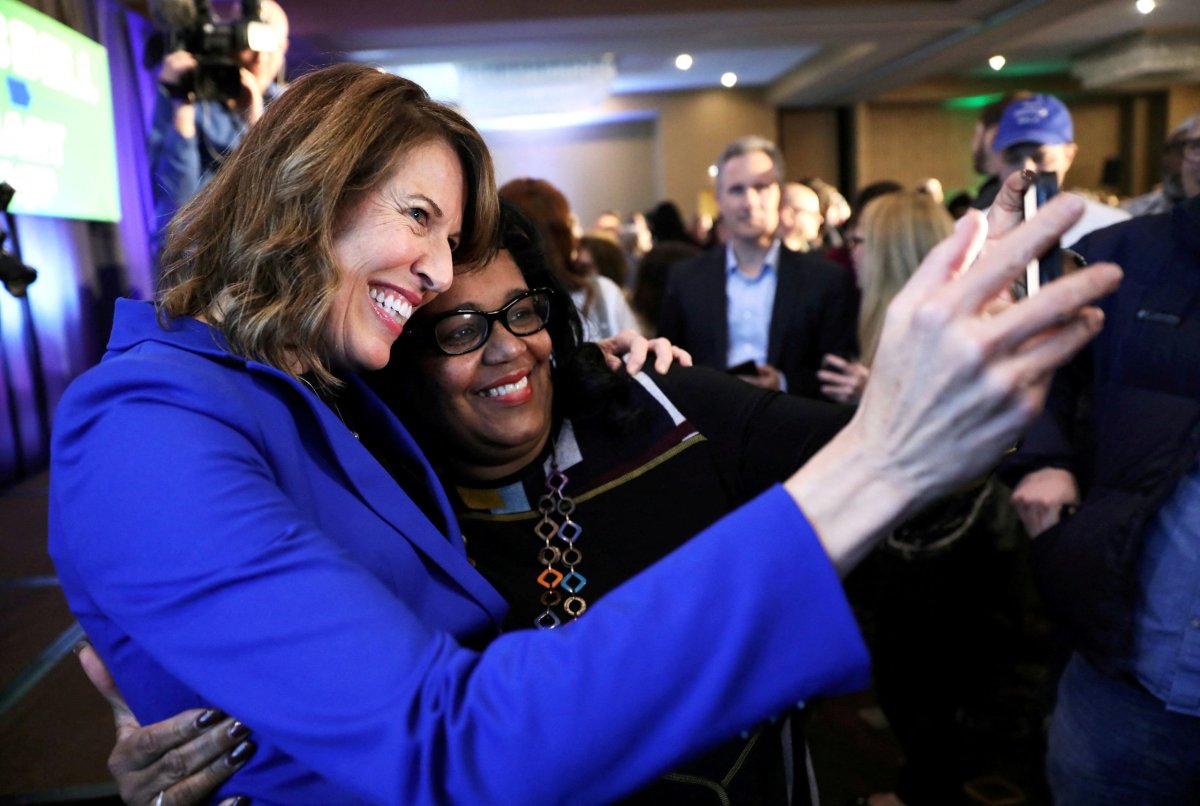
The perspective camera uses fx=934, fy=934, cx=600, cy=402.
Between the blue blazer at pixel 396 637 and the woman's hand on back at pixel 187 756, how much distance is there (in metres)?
0.20

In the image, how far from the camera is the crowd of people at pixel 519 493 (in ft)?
1.98

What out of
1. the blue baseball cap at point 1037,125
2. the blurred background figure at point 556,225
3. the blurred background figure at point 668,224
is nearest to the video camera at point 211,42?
the blurred background figure at point 556,225

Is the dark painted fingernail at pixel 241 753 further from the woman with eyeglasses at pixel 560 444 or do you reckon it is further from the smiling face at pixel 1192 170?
the smiling face at pixel 1192 170

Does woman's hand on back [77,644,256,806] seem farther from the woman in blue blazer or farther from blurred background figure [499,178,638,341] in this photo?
blurred background figure [499,178,638,341]

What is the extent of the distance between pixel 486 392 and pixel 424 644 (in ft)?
2.49

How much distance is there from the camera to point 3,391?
355 cm

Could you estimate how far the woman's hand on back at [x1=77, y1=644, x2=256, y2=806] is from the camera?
2.78 feet

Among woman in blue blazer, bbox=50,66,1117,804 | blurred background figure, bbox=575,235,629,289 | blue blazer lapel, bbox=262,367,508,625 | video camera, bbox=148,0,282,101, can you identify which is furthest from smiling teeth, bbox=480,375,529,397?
blurred background figure, bbox=575,235,629,289

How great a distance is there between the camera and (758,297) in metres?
3.41

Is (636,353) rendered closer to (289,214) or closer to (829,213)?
(289,214)

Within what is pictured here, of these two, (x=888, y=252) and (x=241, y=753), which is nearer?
(x=241, y=753)

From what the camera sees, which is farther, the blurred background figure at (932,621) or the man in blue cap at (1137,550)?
the blurred background figure at (932,621)

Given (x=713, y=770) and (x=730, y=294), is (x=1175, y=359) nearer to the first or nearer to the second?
(x=713, y=770)

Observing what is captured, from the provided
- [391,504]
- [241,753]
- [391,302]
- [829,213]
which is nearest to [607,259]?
[829,213]
